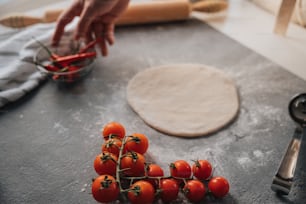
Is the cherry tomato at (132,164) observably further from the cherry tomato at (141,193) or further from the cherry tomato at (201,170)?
the cherry tomato at (201,170)

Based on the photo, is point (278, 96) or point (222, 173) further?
point (278, 96)

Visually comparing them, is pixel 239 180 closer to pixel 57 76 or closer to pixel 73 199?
pixel 73 199

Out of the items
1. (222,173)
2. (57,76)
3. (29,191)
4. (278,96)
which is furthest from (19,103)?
(278,96)

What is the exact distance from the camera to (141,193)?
2.89ft

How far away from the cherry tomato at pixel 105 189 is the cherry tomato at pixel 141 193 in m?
0.05

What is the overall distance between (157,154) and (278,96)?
1.99 ft

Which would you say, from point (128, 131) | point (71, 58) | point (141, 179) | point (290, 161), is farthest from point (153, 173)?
point (71, 58)

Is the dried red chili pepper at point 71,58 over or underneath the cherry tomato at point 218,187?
over

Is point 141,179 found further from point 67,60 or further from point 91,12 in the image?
point 91,12

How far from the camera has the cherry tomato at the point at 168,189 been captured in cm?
93

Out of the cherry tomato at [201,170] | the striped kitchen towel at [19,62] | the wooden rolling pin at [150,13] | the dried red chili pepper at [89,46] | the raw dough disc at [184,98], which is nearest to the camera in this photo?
the cherry tomato at [201,170]

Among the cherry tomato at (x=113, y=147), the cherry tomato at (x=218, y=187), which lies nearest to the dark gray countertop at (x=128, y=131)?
the cherry tomato at (x=218, y=187)

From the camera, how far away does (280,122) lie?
126 centimetres

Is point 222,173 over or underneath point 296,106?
underneath
